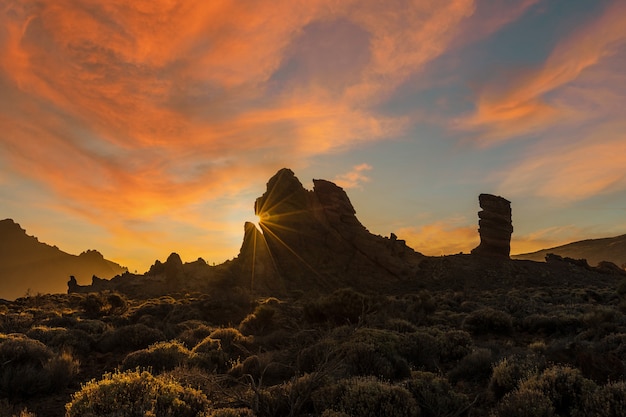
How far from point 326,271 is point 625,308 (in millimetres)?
44594

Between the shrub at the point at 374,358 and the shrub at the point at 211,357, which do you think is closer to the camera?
the shrub at the point at 374,358

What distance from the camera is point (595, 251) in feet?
602

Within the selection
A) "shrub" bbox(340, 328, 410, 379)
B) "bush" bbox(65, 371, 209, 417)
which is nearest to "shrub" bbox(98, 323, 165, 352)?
"bush" bbox(65, 371, 209, 417)

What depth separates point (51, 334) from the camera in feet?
54.1

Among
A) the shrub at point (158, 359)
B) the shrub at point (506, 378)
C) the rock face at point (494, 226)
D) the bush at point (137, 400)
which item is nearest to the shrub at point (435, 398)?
the shrub at point (506, 378)

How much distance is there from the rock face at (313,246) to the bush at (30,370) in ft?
145

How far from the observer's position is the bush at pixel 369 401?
712 centimetres

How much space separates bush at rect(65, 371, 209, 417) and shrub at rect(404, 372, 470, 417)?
4460mm

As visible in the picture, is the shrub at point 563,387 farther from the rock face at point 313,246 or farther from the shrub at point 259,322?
the rock face at point 313,246

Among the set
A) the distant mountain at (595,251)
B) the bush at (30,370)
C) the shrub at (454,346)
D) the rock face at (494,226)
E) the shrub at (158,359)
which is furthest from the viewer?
the distant mountain at (595,251)

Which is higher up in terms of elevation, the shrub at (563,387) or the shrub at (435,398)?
the shrub at (563,387)

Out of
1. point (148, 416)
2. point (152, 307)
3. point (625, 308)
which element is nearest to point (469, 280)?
point (625, 308)

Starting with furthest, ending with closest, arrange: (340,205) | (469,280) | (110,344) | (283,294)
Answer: (340,205)
(469,280)
(283,294)
(110,344)

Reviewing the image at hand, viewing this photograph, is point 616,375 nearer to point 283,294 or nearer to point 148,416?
point 148,416
